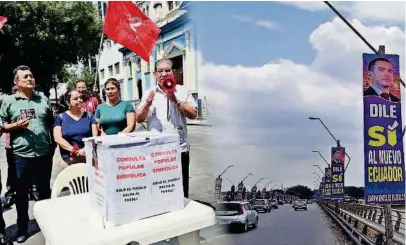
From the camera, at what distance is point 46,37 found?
2.21m

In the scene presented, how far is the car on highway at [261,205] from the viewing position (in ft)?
6.09

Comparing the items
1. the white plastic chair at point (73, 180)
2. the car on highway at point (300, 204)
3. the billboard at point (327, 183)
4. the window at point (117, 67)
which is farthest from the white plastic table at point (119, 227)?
the window at point (117, 67)

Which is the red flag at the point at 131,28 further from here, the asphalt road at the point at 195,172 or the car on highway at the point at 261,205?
the car on highway at the point at 261,205

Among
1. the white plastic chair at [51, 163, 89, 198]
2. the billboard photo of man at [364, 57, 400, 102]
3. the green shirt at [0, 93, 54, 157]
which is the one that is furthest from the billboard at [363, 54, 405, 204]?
the green shirt at [0, 93, 54, 157]

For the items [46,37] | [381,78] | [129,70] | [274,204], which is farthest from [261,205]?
[46,37]

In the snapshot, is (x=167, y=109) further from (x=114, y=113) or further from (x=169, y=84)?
(x=114, y=113)

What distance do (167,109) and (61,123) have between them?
1.65ft

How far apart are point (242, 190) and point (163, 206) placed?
0.50 metres

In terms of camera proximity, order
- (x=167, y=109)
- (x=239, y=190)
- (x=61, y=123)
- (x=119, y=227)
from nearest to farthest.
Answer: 1. (x=119, y=227)
2. (x=239, y=190)
3. (x=167, y=109)
4. (x=61, y=123)

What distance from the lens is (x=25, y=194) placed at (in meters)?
2.15

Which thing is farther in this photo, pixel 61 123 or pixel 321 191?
pixel 61 123

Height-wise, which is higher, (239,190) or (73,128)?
(73,128)

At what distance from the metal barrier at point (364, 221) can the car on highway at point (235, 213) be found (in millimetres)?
291

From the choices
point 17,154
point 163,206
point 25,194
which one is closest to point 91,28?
point 17,154
